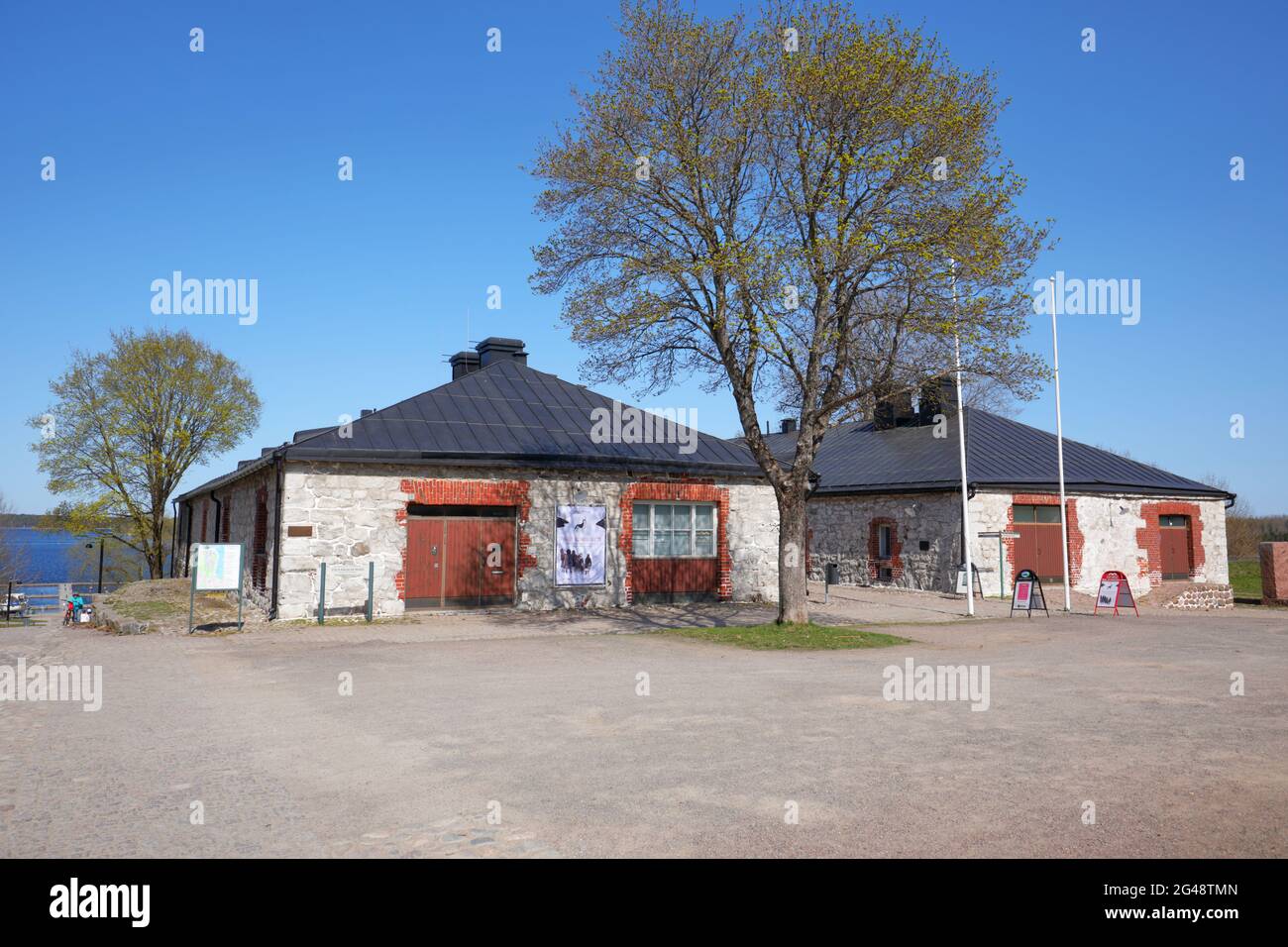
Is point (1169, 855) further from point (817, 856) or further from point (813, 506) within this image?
point (813, 506)

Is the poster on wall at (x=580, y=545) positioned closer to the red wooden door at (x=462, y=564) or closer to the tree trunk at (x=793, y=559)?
the red wooden door at (x=462, y=564)

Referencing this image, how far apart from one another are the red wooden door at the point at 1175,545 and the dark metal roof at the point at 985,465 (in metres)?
1.00

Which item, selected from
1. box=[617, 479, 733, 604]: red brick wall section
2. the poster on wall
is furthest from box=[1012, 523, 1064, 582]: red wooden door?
the poster on wall

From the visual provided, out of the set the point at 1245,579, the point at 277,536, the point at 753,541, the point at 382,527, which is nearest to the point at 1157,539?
the point at 1245,579

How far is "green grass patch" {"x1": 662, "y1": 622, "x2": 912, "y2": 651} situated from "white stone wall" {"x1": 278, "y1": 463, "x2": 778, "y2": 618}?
4429mm

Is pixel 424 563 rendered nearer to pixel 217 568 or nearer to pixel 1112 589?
pixel 217 568

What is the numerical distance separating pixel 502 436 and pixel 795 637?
27.4 ft

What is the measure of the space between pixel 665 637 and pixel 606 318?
5.76m

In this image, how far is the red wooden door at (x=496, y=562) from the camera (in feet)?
62.3

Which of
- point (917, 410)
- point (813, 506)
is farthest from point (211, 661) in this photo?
point (917, 410)

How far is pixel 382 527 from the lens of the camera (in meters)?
17.8

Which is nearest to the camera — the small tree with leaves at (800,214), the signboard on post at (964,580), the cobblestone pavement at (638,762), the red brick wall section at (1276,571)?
the cobblestone pavement at (638,762)

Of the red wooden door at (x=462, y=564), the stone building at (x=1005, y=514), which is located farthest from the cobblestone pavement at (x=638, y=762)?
the stone building at (x=1005, y=514)
